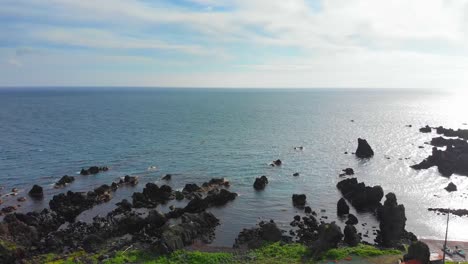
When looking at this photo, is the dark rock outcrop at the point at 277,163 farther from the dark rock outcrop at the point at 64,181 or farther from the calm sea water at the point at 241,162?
the dark rock outcrop at the point at 64,181

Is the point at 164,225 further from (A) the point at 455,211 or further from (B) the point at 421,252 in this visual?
(A) the point at 455,211

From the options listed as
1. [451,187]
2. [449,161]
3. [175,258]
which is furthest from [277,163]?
[175,258]

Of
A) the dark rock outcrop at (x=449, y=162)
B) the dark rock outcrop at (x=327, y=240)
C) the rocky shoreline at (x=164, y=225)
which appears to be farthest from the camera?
the dark rock outcrop at (x=449, y=162)

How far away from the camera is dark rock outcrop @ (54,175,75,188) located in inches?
3072

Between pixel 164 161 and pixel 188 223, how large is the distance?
1915 inches

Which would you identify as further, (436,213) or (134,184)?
(134,184)

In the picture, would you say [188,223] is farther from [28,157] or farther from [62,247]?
[28,157]

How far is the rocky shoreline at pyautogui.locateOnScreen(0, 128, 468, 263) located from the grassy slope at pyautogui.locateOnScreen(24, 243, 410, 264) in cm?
150

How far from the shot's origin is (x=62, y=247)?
48875mm

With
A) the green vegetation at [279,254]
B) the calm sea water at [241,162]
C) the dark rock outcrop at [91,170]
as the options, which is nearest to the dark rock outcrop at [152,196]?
the calm sea water at [241,162]

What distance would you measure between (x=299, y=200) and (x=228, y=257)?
26.0 metres

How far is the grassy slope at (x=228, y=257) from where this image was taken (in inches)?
1741

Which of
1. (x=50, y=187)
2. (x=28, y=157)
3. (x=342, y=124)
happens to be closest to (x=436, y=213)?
(x=50, y=187)

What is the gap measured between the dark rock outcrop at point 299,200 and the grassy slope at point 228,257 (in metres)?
20.6
